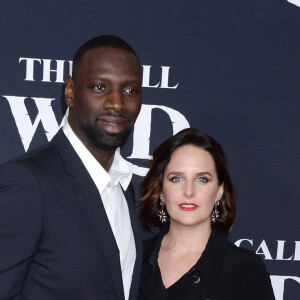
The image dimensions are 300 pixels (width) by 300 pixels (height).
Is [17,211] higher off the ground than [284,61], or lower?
lower

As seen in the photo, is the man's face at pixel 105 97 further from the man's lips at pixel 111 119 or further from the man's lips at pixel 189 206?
the man's lips at pixel 189 206

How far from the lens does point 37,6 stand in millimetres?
2277

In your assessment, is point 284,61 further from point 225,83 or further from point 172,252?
point 172,252

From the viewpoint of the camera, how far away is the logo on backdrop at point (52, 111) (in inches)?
90.7

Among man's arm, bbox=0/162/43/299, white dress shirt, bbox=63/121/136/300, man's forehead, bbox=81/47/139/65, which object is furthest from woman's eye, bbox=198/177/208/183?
man's arm, bbox=0/162/43/299

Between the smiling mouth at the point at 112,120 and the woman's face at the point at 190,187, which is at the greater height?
the smiling mouth at the point at 112,120

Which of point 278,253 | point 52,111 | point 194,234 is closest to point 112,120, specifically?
point 194,234

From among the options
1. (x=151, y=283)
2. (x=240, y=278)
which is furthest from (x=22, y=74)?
(x=240, y=278)

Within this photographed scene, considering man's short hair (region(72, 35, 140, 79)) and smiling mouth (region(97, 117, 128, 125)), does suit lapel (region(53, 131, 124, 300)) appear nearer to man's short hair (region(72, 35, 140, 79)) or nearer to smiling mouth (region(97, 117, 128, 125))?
smiling mouth (region(97, 117, 128, 125))

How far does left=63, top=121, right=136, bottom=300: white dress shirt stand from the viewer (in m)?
1.64

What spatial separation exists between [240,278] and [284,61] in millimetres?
966

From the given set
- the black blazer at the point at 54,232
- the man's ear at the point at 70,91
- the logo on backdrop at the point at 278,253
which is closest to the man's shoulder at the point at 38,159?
the black blazer at the point at 54,232

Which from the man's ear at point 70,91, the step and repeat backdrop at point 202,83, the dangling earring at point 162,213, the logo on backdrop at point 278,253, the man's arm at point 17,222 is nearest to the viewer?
the man's arm at point 17,222

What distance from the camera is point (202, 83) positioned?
239 centimetres
